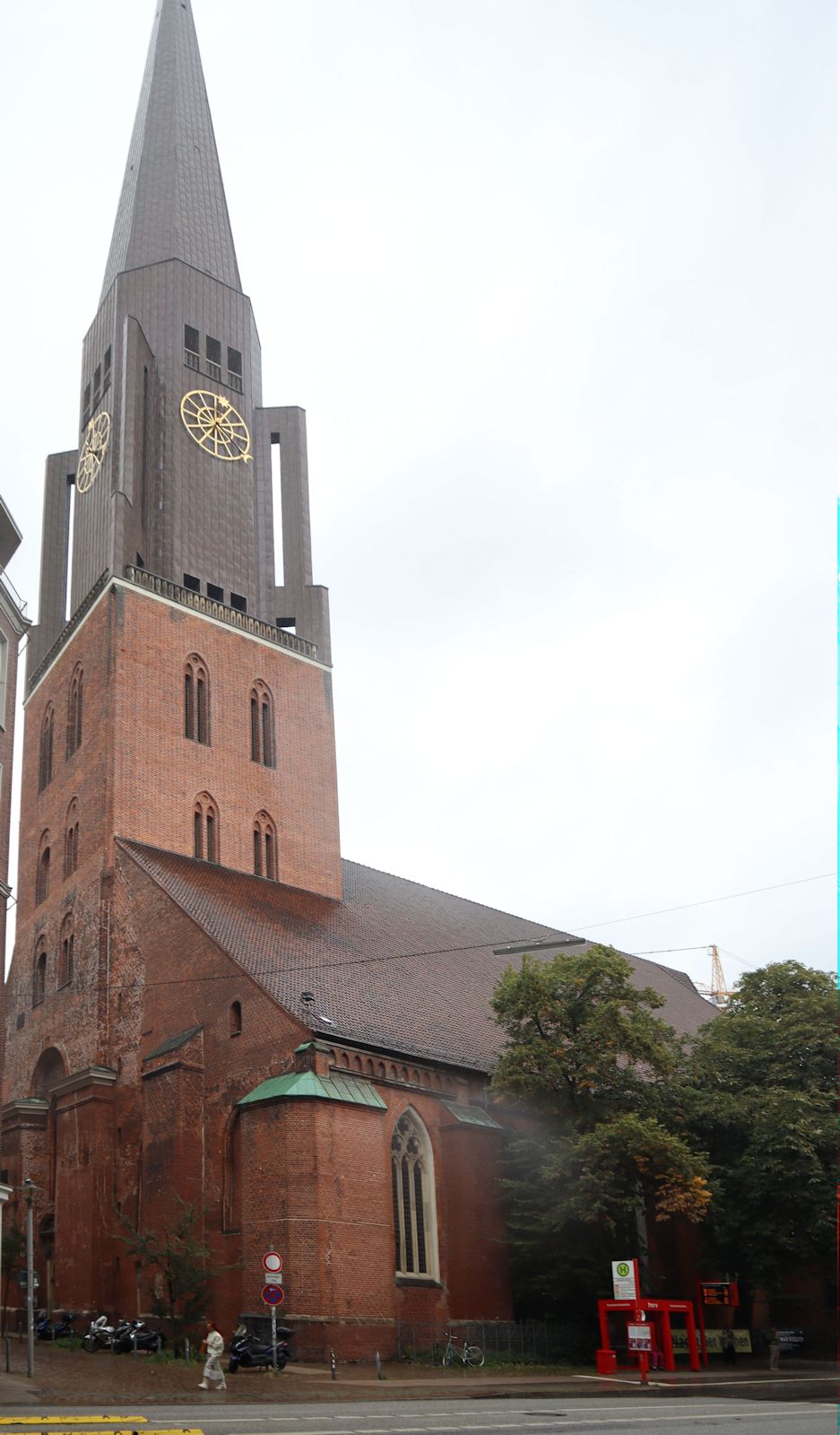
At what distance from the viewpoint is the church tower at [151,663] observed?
38.7 meters

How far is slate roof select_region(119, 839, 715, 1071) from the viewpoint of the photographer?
35.8 m

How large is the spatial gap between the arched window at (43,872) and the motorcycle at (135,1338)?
17544 millimetres

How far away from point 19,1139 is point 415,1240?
11.8 m

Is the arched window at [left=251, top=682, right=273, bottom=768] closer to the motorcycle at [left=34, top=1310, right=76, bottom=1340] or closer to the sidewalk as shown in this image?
the motorcycle at [left=34, top=1310, right=76, bottom=1340]

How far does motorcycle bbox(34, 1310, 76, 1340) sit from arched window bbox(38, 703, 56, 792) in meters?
17.8

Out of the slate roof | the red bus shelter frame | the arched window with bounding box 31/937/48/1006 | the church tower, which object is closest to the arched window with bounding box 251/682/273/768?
the church tower

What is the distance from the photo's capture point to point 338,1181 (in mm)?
31312

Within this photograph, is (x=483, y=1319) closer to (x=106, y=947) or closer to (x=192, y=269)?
(x=106, y=947)

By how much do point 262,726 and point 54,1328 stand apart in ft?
66.7

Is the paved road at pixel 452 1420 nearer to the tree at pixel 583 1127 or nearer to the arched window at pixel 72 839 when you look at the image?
the tree at pixel 583 1127

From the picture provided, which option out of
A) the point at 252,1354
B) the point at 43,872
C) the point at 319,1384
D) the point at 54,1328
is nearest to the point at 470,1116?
the point at 252,1354

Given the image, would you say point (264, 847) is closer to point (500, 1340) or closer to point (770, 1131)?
point (500, 1340)

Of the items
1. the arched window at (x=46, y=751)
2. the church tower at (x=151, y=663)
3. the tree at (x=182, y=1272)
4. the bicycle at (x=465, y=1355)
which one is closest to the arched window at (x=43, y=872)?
the church tower at (x=151, y=663)

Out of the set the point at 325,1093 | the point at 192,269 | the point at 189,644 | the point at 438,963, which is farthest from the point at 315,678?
the point at 325,1093
